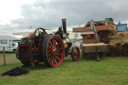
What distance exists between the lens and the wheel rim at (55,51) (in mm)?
6504

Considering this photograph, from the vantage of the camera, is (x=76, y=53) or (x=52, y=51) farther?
(x=76, y=53)

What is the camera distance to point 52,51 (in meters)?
6.58

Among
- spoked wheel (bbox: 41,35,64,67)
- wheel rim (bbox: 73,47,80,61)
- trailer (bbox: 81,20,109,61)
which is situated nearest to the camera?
spoked wheel (bbox: 41,35,64,67)

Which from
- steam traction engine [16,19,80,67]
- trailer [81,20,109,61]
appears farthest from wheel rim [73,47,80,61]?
steam traction engine [16,19,80,67]

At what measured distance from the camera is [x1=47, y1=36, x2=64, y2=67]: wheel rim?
21.3 ft

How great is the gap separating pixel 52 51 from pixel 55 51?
0.65 ft

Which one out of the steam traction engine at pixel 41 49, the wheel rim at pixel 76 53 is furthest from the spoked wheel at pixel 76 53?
the steam traction engine at pixel 41 49

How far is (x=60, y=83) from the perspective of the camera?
414cm

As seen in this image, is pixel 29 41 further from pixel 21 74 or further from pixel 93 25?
pixel 93 25

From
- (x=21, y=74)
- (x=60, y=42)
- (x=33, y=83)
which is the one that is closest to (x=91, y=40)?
(x=60, y=42)

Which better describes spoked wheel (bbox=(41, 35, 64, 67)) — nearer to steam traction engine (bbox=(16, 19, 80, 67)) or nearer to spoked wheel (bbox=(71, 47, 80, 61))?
steam traction engine (bbox=(16, 19, 80, 67))

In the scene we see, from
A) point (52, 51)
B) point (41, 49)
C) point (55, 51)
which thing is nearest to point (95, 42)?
point (55, 51)

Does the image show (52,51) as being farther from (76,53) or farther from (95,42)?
(95,42)

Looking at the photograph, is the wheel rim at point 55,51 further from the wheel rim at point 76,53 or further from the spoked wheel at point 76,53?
the wheel rim at point 76,53
